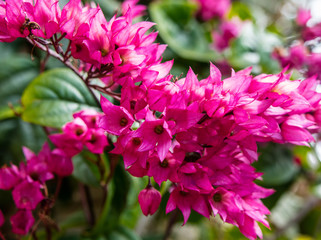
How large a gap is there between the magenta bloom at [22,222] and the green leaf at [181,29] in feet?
2.41

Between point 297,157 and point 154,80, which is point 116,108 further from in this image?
point 297,157

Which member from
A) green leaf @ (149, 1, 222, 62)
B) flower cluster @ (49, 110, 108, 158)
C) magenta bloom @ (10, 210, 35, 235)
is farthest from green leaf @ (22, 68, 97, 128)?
green leaf @ (149, 1, 222, 62)

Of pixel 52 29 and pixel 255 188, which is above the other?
pixel 52 29

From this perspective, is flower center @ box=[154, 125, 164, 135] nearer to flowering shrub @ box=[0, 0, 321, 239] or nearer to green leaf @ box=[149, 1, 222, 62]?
flowering shrub @ box=[0, 0, 321, 239]

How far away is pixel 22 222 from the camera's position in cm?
53

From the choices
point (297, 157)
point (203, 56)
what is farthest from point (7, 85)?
point (297, 157)

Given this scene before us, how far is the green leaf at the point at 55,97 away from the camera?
2.11ft

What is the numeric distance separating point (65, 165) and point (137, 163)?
7.7 inches

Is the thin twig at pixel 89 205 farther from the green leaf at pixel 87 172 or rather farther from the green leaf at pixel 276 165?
the green leaf at pixel 276 165

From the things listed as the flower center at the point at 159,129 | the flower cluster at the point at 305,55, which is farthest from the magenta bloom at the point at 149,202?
the flower cluster at the point at 305,55

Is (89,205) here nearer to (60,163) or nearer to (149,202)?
(60,163)

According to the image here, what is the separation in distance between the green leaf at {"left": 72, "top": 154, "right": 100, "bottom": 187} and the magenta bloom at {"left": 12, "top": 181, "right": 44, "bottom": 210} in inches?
6.2

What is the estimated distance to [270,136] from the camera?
0.47 m

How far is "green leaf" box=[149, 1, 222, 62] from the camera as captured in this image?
111cm
